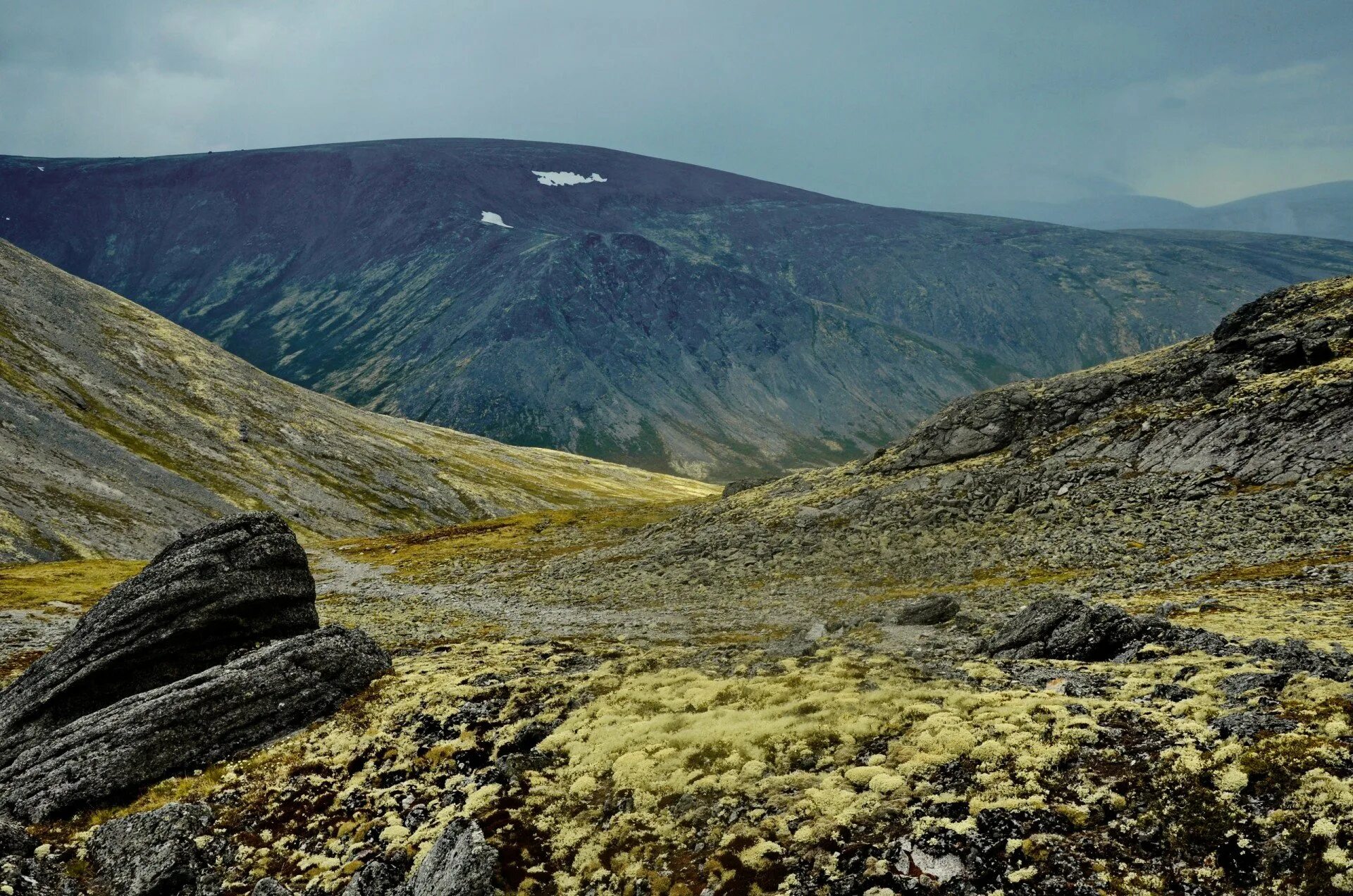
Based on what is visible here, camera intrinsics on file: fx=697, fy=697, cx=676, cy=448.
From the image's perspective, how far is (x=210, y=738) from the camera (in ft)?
81.4

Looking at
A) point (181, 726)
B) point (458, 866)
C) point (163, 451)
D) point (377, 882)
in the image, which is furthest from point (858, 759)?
point (163, 451)

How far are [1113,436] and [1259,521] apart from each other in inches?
672

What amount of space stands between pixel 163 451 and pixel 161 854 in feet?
447

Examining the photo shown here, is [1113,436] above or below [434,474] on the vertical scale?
above

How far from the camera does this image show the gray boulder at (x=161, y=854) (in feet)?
58.7

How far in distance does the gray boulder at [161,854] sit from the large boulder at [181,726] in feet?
10.3

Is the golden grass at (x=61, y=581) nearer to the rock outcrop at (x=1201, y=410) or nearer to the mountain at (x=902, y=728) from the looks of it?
the mountain at (x=902, y=728)

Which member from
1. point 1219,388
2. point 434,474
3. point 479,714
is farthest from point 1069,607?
point 434,474

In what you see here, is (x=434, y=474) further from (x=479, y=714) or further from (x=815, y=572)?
(x=479, y=714)

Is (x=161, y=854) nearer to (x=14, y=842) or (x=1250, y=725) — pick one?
(x=14, y=842)

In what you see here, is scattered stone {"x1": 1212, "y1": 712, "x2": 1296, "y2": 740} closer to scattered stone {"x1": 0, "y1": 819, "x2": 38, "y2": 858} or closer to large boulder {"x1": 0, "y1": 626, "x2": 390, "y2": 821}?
large boulder {"x1": 0, "y1": 626, "x2": 390, "y2": 821}

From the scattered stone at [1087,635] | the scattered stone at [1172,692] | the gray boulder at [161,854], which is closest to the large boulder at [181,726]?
the gray boulder at [161,854]

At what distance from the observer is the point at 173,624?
29609 millimetres

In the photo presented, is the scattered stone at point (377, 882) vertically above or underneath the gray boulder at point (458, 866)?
underneath
